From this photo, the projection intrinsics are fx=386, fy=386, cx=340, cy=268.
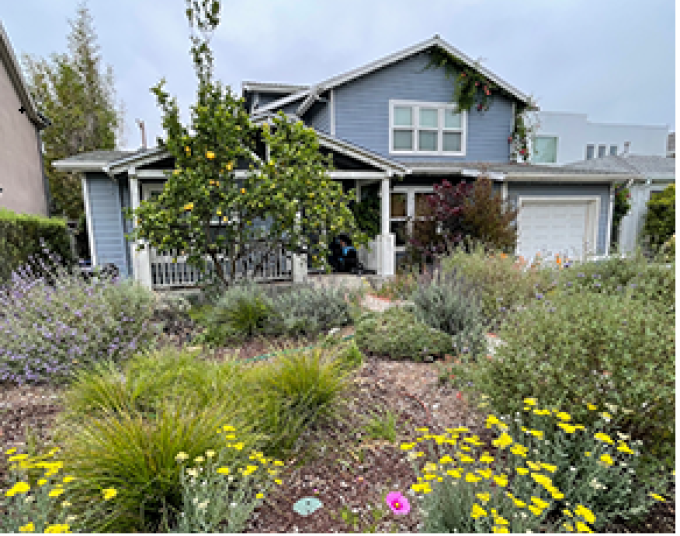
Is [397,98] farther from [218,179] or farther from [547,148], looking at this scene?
[547,148]

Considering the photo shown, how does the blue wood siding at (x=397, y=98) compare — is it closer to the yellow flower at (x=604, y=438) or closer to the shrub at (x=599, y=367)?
the shrub at (x=599, y=367)

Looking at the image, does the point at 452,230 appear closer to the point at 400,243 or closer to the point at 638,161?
the point at 400,243

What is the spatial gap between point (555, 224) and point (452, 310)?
9127 mm

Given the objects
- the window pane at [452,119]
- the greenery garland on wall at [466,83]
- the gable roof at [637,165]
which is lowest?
the gable roof at [637,165]

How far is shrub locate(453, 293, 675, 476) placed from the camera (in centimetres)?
203

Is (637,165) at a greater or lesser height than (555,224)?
greater

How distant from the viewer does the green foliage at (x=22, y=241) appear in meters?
5.53

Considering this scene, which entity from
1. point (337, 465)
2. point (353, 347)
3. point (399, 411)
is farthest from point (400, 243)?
point (337, 465)

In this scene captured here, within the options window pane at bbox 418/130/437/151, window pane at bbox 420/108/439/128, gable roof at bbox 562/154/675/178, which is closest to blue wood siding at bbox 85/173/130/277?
window pane at bbox 418/130/437/151

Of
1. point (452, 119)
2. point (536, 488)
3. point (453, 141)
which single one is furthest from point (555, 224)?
point (536, 488)

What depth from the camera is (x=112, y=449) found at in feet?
6.23

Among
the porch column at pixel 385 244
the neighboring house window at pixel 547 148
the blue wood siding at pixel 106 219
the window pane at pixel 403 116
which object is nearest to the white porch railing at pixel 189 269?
the blue wood siding at pixel 106 219

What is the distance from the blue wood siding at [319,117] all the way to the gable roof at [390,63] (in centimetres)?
28

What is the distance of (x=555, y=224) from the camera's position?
38.5ft
